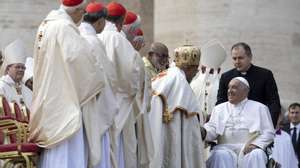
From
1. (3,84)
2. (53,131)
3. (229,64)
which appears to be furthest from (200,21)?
(53,131)

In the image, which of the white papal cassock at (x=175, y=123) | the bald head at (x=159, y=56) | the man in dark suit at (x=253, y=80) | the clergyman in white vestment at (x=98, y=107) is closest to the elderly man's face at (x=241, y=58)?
the man in dark suit at (x=253, y=80)

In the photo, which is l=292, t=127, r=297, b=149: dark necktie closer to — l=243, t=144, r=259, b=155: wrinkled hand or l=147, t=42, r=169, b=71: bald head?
l=147, t=42, r=169, b=71: bald head

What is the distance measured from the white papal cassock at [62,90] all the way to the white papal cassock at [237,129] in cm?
309

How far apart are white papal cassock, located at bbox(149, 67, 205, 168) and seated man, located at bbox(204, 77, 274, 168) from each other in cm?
37

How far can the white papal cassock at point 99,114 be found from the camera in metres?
9.51

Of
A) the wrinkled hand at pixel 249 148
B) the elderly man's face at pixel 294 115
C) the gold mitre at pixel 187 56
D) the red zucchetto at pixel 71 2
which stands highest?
the red zucchetto at pixel 71 2

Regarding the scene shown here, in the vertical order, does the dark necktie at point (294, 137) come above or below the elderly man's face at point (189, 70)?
below

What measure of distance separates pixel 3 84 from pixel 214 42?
3.23m

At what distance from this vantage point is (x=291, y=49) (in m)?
15.0

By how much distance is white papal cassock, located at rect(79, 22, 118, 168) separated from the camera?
9.51m

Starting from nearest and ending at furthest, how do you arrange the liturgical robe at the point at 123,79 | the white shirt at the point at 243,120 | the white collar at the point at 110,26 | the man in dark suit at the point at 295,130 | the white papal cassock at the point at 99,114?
the white papal cassock at the point at 99,114 → the liturgical robe at the point at 123,79 → the white collar at the point at 110,26 → the white shirt at the point at 243,120 → the man in dark suit at the point at 295,130

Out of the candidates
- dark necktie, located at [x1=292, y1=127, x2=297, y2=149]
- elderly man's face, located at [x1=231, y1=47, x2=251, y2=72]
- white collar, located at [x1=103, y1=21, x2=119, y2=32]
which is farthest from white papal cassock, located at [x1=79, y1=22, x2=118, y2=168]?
dark necktie, located at [x1=292, y1=127, x2=297, y2=149]

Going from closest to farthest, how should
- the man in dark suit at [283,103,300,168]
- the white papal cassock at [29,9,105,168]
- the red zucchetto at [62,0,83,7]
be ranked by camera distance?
1. the white papal cassock at [29,9,105,168]
2. the red zucchetto at [62,0,83,7]
3. the man in dark suit at [283,103,300,168]

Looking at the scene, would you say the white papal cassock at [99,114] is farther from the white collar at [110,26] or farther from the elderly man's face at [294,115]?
the elderly man's face at [294,115]
